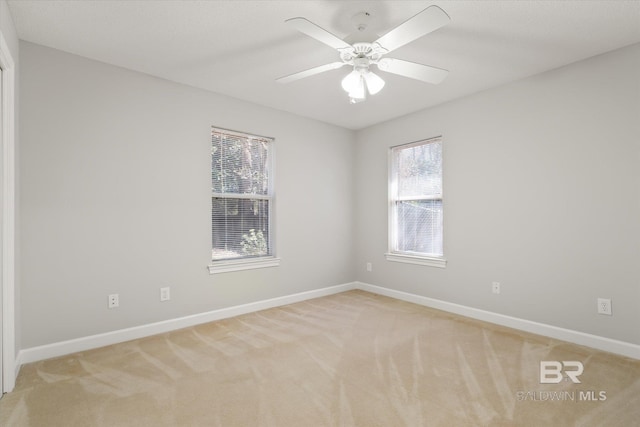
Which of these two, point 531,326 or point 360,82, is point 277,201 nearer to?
point 360,82

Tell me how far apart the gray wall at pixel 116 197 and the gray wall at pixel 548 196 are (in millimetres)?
2141

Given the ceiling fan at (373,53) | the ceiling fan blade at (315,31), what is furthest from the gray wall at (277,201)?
the ceiling fan blade at (315,31)

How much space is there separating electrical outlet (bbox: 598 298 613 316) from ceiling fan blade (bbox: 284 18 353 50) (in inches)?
112

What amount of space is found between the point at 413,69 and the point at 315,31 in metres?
0.79

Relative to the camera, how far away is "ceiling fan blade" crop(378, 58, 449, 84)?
2182mm

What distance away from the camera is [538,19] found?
218 cm

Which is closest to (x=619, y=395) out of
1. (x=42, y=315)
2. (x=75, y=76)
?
(x=42, y=315)

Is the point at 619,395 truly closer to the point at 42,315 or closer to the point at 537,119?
the point at 537,119

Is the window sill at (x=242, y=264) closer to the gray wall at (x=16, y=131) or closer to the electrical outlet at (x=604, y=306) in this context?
the gray wall at (x=16, y=131)

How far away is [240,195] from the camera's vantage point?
12.2ft

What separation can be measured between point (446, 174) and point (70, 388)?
3870mm

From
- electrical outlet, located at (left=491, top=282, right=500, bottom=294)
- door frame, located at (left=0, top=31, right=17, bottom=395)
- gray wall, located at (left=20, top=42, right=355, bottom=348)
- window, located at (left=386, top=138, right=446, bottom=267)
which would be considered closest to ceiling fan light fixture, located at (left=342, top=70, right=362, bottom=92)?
gray wall, located at (left=20, top=42, right=355, bottom=348)

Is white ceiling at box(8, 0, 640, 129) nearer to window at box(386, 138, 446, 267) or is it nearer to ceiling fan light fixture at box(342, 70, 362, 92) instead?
ceiling fan light fixture at box(342, 70, 362, 92)

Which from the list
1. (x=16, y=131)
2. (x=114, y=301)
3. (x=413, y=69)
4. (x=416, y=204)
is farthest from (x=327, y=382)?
(x=16, y=131)
